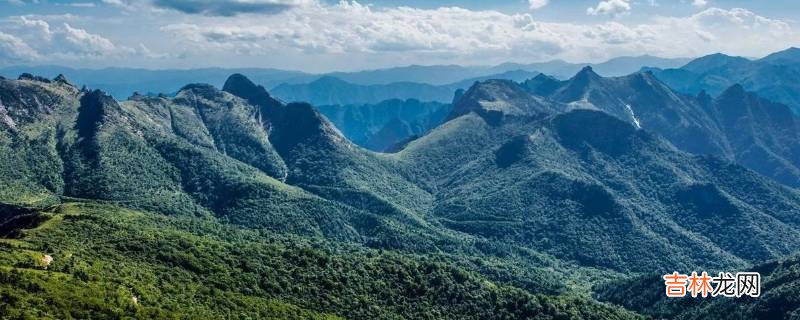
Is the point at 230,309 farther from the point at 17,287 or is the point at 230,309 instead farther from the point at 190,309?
the point at 17,287

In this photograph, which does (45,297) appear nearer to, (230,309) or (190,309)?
(190,309)

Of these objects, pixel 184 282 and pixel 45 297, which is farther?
pixel 184 282

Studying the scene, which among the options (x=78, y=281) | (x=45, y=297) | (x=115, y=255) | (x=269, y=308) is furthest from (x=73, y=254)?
(x=269, y=308)

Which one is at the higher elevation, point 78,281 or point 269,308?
point 78,281

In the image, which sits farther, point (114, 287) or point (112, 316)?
point (114, 287)

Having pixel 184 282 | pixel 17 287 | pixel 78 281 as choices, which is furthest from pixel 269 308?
pixel 17 287

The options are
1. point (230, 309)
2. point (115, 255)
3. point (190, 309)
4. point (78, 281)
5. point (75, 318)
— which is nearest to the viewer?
point (75, 318)

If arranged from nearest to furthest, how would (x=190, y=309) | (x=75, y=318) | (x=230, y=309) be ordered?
(x=75, y=318) < (x=190, y=309) < (x=230, y=309)

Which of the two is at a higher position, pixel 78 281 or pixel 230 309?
pixel 78 281

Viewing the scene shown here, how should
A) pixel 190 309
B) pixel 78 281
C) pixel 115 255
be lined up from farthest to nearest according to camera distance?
pixel 115 255 → pixel 190 309 → pixel 78 281
